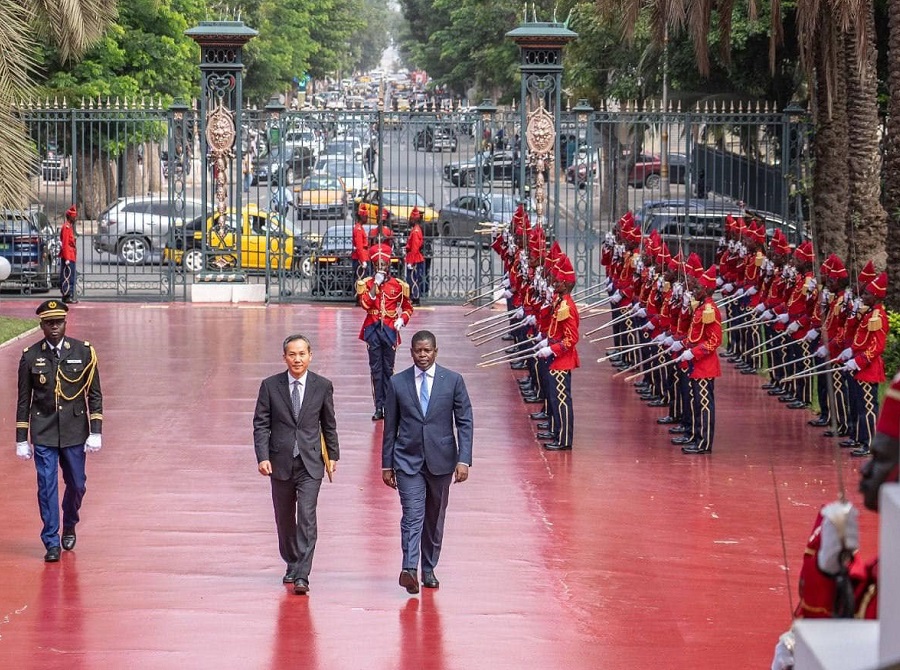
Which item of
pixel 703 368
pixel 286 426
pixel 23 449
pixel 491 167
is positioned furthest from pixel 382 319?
pixel 491 167

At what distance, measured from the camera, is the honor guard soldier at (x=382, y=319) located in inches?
585

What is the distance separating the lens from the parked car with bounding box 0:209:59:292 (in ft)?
80.4

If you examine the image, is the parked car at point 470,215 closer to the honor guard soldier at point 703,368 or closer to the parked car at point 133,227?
the parked car at point 133,227

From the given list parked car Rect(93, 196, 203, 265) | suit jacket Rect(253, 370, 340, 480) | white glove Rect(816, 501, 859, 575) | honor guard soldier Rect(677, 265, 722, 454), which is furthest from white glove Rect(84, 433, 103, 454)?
parked car Rect(93, 196, 203, 265)

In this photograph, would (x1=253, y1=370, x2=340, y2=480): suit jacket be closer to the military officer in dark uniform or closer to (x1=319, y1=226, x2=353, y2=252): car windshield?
the military officer in dark uniform

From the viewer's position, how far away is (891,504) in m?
4.37

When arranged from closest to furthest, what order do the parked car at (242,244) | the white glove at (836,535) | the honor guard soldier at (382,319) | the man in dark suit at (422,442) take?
1. the white glove at (836,535)
2. the man in dark suit at (422,442)
3. the honor guard soldier at (382,319)
4. the parked car at (242,244)

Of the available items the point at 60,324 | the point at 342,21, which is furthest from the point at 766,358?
the point at 342,21

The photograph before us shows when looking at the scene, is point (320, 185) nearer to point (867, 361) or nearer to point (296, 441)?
point (867, 361)

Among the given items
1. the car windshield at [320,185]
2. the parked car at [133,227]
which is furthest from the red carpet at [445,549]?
the parked car at [133,227]

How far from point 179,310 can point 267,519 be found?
40.5 ft

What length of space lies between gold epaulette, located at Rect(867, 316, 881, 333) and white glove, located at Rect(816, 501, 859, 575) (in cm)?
879

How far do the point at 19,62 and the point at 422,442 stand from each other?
34.5ft

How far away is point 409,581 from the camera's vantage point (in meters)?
9.33
